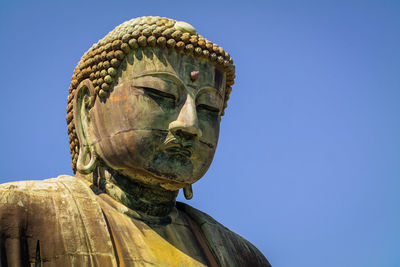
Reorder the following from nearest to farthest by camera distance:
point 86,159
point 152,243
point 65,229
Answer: point 65,229, point 152,243, point 86,159

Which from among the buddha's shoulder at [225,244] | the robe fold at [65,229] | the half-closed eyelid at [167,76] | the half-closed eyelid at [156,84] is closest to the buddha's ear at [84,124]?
the robe fold at [65,229]

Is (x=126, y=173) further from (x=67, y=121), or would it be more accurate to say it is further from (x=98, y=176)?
(x=67, y=121)

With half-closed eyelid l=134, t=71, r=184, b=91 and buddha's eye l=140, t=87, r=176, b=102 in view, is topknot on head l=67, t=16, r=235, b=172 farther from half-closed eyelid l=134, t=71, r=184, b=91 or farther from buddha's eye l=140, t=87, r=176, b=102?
buddha's eye l=140, t=87, r=176, b=102

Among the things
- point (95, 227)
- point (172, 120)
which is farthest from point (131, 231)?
point (172, 120)

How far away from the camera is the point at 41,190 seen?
37.6 feet

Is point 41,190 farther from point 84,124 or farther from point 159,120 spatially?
point 159,120

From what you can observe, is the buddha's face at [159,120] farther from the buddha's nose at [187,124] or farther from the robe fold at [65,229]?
the robe fold at [65,229]

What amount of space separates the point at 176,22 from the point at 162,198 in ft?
7.38

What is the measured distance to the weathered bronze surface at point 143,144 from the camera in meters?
11.5

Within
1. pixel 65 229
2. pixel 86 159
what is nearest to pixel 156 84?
pixel 86 159

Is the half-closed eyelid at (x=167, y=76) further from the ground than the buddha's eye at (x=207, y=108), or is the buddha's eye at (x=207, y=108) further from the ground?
the half-closed eyelid at (x=167, y=76)

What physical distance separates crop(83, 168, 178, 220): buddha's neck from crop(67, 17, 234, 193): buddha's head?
10 centimetres

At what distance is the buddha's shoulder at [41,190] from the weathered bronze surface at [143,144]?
1 cm

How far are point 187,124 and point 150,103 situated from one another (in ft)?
1.73
